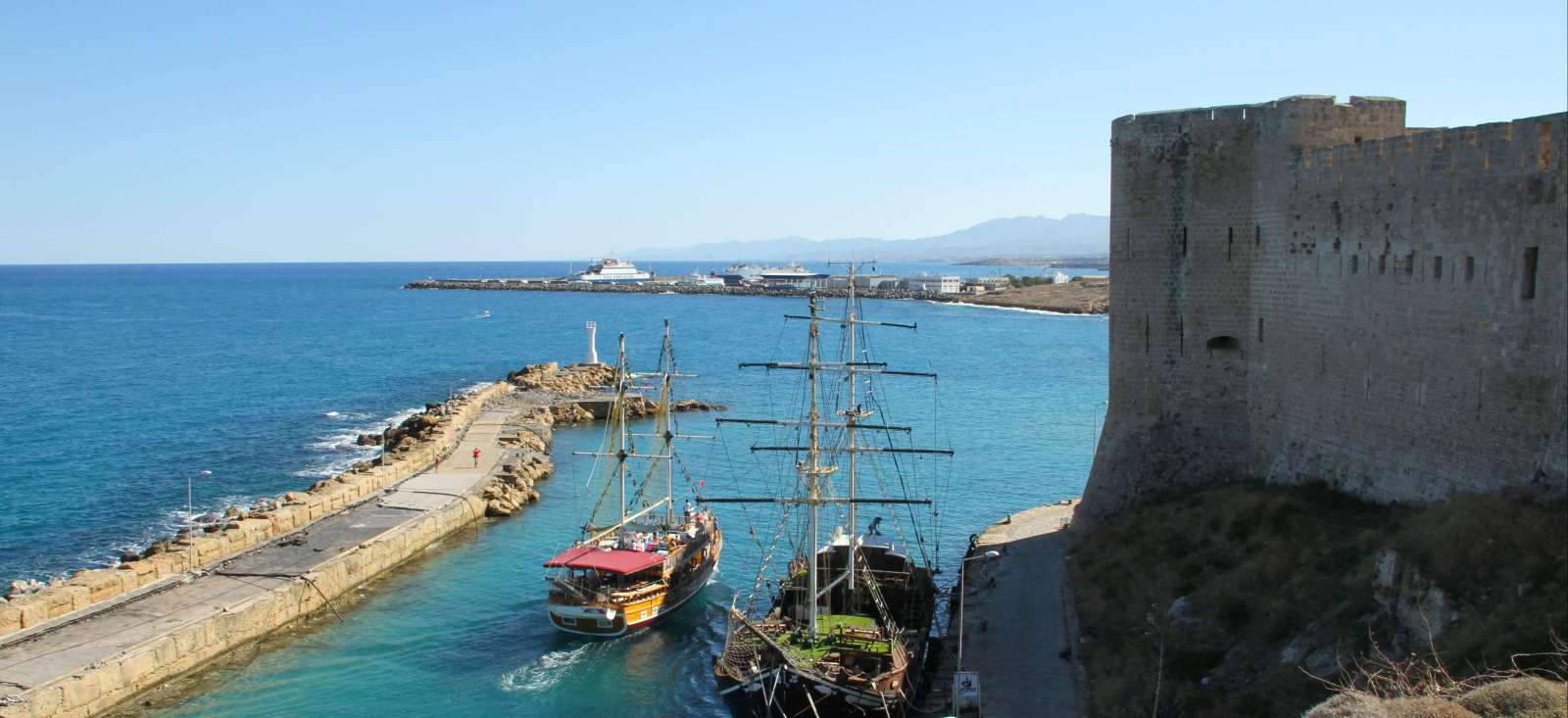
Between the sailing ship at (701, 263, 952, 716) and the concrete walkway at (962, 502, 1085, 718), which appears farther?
the sailing ship at (701, 263, 952, 716)

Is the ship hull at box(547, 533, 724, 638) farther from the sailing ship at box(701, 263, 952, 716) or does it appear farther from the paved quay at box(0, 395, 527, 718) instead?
the paved quay at box(0, 395, 527, 718)

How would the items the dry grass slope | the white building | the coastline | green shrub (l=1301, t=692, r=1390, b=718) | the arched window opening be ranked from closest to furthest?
green shrub (l=1301, t=692, r=1390, b=718), the dry grass slope, the arched window opening, the coastline, the white building

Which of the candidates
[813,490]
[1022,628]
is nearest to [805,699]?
[1022,628]

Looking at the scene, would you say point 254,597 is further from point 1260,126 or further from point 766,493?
point 1260,126

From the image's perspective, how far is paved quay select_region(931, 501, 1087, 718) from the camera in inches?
727

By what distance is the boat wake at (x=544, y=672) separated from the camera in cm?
2248

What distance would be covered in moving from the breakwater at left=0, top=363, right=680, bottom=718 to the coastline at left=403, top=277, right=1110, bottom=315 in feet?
213

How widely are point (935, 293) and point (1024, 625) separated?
451ft

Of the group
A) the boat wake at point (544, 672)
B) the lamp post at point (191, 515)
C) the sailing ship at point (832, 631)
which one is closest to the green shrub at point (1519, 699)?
the sailing ship at point (832, 631)

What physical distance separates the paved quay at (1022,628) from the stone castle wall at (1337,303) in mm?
2130

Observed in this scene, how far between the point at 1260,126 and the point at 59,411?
55.7 meters

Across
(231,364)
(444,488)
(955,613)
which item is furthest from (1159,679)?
(231,364)

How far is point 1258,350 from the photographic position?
21.6 m

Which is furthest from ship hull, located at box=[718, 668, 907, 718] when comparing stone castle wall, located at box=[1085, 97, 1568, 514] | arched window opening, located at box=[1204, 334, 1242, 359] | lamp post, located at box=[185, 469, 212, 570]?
arched window opening, located at box=[1204, 334, 1242, 359]
